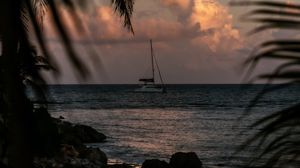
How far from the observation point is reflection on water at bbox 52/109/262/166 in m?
35.9

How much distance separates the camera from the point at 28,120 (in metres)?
4.21

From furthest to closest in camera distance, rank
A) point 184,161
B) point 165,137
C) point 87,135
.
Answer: point 165,137
point 87,135
point 184,161

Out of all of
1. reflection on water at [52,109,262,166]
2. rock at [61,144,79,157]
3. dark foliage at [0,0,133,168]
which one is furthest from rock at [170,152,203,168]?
dark foliage at [0,0,133,168]

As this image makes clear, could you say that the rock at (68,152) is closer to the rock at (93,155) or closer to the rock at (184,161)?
the rock at (93,155)

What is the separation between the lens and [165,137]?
163 ft

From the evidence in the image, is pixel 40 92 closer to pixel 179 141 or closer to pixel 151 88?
pixel 179 141

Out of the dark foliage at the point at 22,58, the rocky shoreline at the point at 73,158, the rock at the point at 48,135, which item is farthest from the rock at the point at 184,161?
the dark foliage at the point at 22,58

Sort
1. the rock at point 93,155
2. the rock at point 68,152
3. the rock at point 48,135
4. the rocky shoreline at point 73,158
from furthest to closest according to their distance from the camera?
the rock at point 93,155, the rock at point 68,152, the rock at point 48,135, the rocky shoreline at point 73,158

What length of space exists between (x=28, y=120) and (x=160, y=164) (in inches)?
853

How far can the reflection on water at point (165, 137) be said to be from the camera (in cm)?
3588

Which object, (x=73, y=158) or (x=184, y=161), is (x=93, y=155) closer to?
(x=73, y=158)

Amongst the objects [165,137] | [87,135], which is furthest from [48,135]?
[165,137]

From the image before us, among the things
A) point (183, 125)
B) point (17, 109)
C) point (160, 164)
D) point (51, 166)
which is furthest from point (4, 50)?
point (183, 125)

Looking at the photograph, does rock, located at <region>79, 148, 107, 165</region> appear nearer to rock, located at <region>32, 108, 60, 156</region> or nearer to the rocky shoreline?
the rocky shoreline
